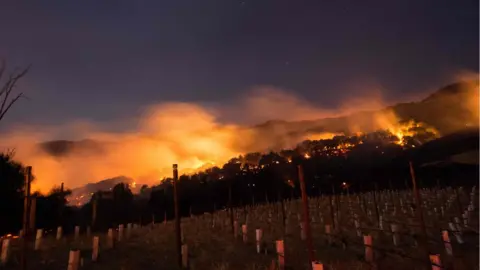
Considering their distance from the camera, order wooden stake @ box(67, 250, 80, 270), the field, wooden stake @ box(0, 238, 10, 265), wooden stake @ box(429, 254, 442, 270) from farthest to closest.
→ the field, wooden stake @ box(0, 238, 10, 265), wooden stake @ box(67, 250, 80, 270), wooden stake @ box(429, 254, 442, 270)

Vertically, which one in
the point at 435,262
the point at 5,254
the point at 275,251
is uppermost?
the point at 5,254

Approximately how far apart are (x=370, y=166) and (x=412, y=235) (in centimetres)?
6086

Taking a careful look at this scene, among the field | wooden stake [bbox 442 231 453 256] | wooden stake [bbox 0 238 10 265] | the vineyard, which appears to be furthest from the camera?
wooden stake [bbox 442 231 453 256]

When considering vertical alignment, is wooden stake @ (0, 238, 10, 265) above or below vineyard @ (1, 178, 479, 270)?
above

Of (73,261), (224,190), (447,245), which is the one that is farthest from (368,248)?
(224,190)

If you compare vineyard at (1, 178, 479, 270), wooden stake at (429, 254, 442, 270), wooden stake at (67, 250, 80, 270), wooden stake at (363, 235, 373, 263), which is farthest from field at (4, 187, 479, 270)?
wooden stake at (67, 250, 80, 270)

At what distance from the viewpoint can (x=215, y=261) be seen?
14.8 m

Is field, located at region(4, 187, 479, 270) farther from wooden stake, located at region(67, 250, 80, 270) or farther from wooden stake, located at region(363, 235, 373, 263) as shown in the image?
wooden stake, located at region(67, 250, 80, 270)

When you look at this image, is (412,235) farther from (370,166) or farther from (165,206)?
(370,166)

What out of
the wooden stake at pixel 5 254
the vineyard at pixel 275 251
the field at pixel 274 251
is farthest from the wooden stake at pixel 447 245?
the wooden stake at pixel 5 254

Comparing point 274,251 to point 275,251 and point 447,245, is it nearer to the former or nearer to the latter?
point 275,251

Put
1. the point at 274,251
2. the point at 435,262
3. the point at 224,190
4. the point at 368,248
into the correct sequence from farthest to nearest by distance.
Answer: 1. the point at 224,190
2. the point at 274,251
3. the point at 368,248
4. the point at 435,262

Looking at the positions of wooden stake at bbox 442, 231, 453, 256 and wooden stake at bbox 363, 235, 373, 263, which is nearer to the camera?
wooden stake at bbox 363, 235, 373, 263

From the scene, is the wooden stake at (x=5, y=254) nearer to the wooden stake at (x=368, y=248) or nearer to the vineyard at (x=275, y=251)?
the vineyard at (x=275, y=251)
